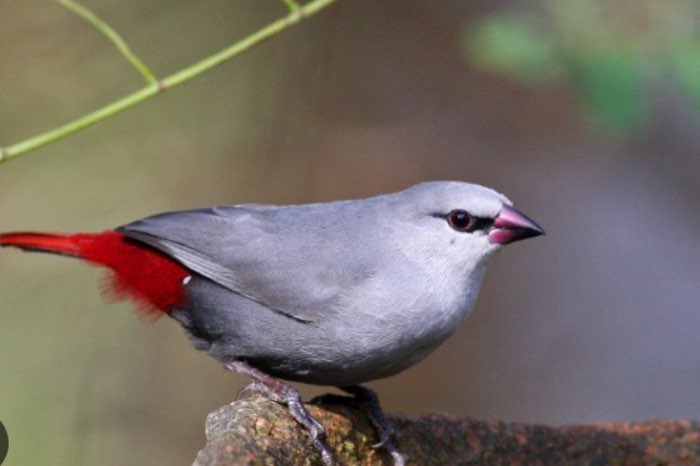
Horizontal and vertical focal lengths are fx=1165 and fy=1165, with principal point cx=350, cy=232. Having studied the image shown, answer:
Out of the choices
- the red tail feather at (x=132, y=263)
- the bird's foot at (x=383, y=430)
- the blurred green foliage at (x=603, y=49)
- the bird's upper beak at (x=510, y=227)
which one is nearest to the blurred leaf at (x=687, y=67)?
the blurred green foliage at (x=603, y=49)

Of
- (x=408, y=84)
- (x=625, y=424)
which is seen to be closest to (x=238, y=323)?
(x=625, y=424)

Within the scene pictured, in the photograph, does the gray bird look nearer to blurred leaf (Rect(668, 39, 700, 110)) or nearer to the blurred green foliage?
the blurred green foliage

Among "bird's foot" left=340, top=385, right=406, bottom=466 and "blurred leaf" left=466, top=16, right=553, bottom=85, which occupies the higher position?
"blurred leaf" left=466, top=16, right=553, bottom=85

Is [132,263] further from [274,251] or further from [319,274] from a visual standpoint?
[319,274]

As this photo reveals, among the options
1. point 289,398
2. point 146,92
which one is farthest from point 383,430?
point 146,92

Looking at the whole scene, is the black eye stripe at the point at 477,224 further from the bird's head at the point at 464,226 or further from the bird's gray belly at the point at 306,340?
the bird's gray belly at the point at 306,340

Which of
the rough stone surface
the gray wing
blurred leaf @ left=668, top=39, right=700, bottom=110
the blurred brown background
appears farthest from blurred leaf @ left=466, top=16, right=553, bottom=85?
the blurred brown background
